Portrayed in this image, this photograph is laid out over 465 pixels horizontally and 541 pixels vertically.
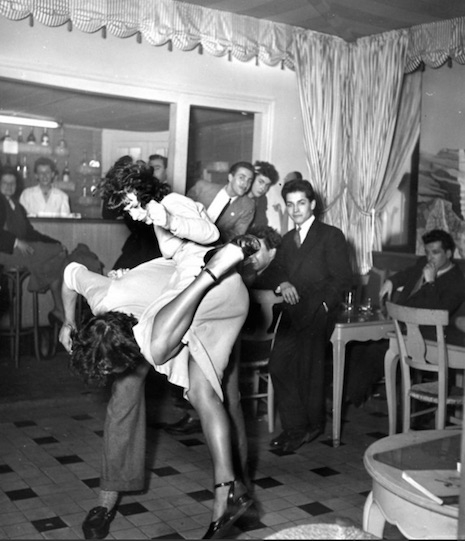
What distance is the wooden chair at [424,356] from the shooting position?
410 cm

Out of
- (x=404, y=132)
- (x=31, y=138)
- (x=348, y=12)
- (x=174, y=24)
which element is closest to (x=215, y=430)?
(x=174, y=24)

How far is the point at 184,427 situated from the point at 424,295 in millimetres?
1808

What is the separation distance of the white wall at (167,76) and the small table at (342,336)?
80.8 inches

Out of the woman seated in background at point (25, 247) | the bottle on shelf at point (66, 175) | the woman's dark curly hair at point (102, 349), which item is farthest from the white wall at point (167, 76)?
the woman's dark curly hair at point (102, 349)

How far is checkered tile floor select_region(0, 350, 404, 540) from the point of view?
10.6 feet

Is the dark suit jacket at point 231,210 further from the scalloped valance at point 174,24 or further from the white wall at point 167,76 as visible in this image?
the scalloped valance at point 174,24

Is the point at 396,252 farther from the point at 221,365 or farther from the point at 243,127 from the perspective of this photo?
the point at 221,365

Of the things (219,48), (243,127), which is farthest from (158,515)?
(243,127)

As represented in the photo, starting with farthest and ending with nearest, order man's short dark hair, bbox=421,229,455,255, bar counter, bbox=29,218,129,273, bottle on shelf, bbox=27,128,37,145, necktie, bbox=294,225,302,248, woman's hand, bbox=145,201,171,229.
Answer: bottle on shelf, bbox=27,128,37,145, bar counter, bbox=29,218,129,273, man's short dark hair, bbox=421,229,455,255, necktie, bbox=294,225,302,248, woman's hand, bbox=145,201,171,229

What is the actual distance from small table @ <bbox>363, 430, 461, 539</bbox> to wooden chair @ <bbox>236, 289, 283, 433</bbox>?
7.08 feet

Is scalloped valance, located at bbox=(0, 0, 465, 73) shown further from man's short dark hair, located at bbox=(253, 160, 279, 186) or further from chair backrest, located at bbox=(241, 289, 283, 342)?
chair backrest, located at bbox=(241, 289, 283, 342)

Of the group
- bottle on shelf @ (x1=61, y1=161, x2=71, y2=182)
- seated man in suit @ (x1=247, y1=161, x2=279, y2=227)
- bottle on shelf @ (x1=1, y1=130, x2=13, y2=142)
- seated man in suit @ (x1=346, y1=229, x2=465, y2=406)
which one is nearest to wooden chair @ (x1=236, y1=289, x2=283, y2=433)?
seated man in suit @ (x1=346, y1=229, x2=465, y2=406)

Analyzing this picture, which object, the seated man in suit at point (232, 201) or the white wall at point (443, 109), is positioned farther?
the white wall at point (443, 109)

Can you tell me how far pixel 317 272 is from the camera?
4.73 metres
